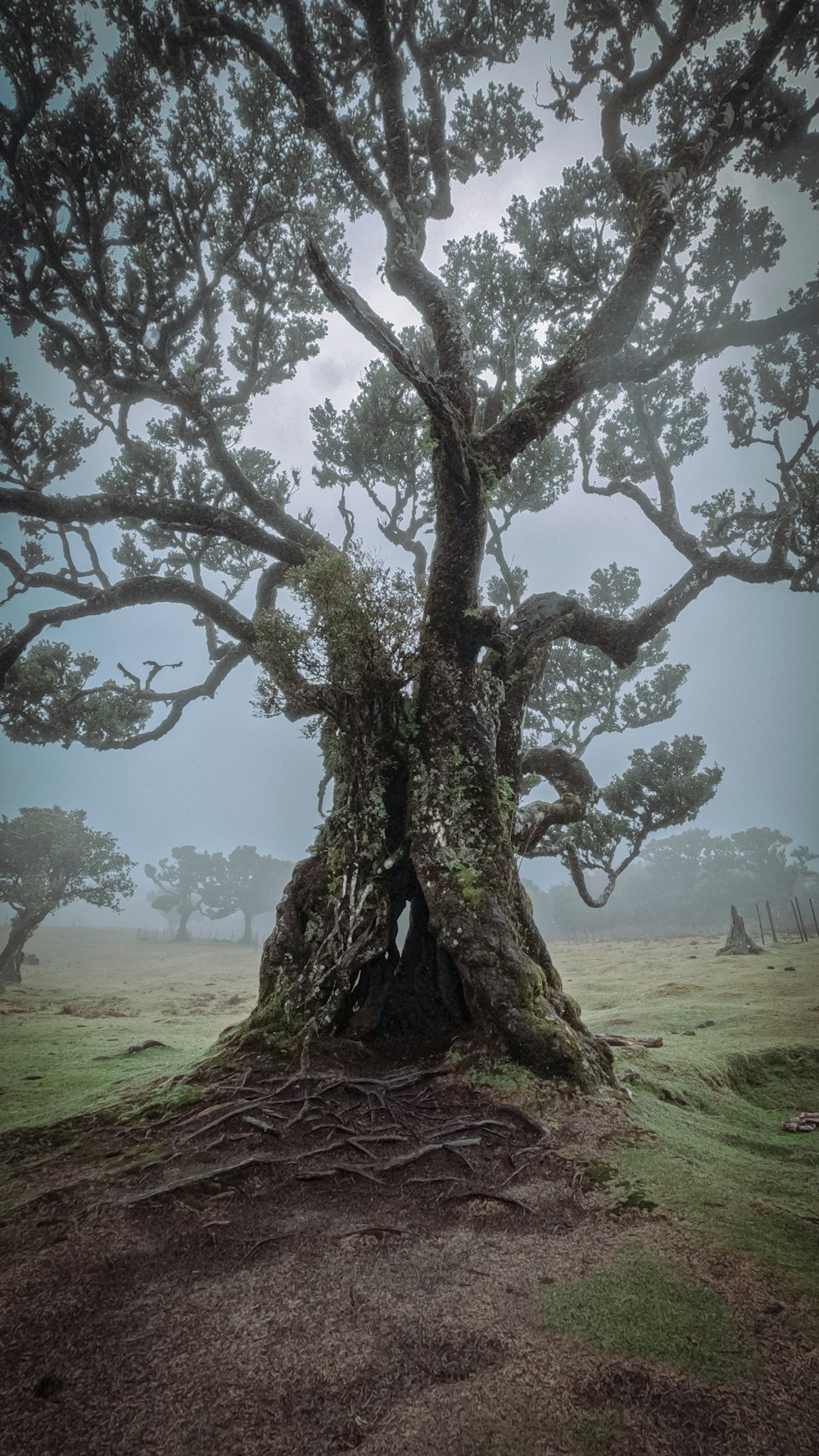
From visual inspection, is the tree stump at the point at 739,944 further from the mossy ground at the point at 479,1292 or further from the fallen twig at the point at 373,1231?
the fallen twig at the point at 373,1231

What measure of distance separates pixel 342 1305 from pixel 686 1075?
6415mm

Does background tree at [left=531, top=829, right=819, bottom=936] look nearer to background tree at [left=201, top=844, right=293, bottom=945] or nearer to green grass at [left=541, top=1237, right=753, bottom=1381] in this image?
background tree at [left=201, top=844, right=293, bottom=945]

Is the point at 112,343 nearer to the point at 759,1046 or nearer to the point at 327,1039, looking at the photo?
the point at 327,1039

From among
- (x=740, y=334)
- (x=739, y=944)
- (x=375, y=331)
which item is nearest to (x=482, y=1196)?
(x=375, y=331)

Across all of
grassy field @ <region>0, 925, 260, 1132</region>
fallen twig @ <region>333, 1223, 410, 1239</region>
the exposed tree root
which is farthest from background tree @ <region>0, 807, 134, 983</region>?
fallen twig @ <region>333, 1223, 410, 1239</region>

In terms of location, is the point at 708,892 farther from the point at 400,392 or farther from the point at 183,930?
the point at 400,392

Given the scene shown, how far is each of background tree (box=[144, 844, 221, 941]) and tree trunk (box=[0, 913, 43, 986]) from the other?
5412 centimetres

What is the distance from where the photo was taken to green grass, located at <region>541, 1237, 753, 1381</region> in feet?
8.95

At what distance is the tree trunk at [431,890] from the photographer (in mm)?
6848

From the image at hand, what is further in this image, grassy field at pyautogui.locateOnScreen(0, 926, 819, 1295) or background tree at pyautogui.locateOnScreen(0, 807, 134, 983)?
background tree at pyautogui.locateOnScreen(0, 807, 134, 983)

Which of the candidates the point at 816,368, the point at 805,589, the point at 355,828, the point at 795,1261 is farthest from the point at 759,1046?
the point at 816,368

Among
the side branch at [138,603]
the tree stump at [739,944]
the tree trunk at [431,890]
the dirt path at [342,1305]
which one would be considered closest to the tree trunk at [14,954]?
the side branch at [138,603]

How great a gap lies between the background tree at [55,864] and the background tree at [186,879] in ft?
163

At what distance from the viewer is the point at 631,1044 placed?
9.13m
